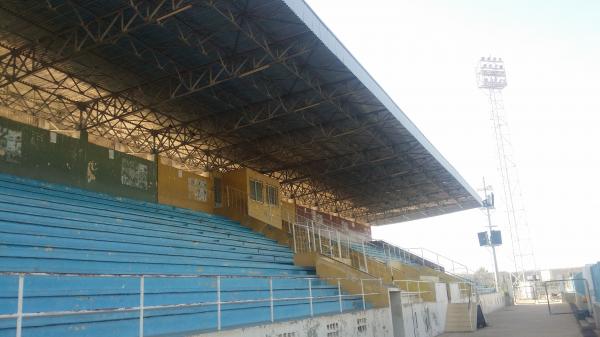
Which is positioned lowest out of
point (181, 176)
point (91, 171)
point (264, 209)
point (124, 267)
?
point (124, 267)

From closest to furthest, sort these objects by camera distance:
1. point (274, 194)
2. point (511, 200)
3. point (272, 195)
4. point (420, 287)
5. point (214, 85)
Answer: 1. point (214, 85)
2. point (420, 287)
3. point (272, 195)
4. point (274, 194)
5. point (511, 200)

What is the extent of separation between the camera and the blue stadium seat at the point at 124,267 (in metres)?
7.21

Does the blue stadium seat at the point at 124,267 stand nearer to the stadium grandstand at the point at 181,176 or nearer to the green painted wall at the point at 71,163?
the stadium grandstand at the point at 181,176

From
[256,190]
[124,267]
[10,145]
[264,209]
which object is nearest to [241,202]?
[256,190]

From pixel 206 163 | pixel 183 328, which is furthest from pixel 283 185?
pixel 183 328

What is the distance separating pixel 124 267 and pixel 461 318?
1326 centimetres

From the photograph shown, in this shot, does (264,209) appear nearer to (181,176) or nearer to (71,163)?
(181,176)

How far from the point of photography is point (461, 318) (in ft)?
60.5

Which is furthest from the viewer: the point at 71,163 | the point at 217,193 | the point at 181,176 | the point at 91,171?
the point at 217,193

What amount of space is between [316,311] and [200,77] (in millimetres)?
8531

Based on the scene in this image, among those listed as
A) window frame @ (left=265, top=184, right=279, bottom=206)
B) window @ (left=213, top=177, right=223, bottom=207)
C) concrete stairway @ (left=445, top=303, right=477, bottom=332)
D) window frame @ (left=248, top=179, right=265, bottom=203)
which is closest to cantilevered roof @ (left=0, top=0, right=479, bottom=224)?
window frame @ (left=248, top=179, right=265, bottom=203)

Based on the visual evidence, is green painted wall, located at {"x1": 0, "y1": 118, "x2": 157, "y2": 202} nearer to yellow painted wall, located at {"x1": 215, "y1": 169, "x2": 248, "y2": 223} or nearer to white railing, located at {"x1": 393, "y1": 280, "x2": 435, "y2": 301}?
yellow painted wall, located at {"x1": 215, "y1": 169, "x2": 248, "y2": 223}

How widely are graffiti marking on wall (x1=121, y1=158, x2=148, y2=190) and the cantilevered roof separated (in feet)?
10.3

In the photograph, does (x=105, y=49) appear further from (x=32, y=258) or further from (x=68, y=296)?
(x=68, y=296)
